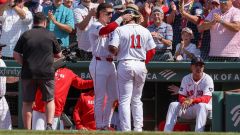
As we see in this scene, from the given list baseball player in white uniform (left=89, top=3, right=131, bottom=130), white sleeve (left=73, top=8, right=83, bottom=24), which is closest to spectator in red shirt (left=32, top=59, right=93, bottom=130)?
baseball player in white uniform (left=89, top=3, right=131, bottom=130)

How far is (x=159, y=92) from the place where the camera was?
537 inches

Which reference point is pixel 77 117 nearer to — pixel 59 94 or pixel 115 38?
pixel 59 94

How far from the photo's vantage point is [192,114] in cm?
1213

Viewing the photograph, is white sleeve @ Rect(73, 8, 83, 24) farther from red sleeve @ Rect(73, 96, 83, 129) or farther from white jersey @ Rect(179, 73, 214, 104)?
white jersey @ Rect(179, 73, 214, 104)

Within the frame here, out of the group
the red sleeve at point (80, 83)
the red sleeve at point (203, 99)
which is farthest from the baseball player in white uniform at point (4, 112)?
the red sleeve at point (203, 99)

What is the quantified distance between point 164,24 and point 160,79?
101cm

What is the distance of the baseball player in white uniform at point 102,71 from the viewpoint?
11562 mm

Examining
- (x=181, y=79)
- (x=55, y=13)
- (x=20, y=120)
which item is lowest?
(x=20, y=120)

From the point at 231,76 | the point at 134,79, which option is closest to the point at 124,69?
the point at 134,79

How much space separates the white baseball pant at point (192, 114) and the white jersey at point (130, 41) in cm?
131

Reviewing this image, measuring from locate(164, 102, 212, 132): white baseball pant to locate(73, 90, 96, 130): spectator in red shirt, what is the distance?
1.34m

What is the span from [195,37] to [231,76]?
1.07 meters

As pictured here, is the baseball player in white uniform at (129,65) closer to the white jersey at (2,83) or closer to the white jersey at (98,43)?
the white jersey at (98,43)

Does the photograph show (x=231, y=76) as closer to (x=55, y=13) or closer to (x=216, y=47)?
(x=216, y=47)
